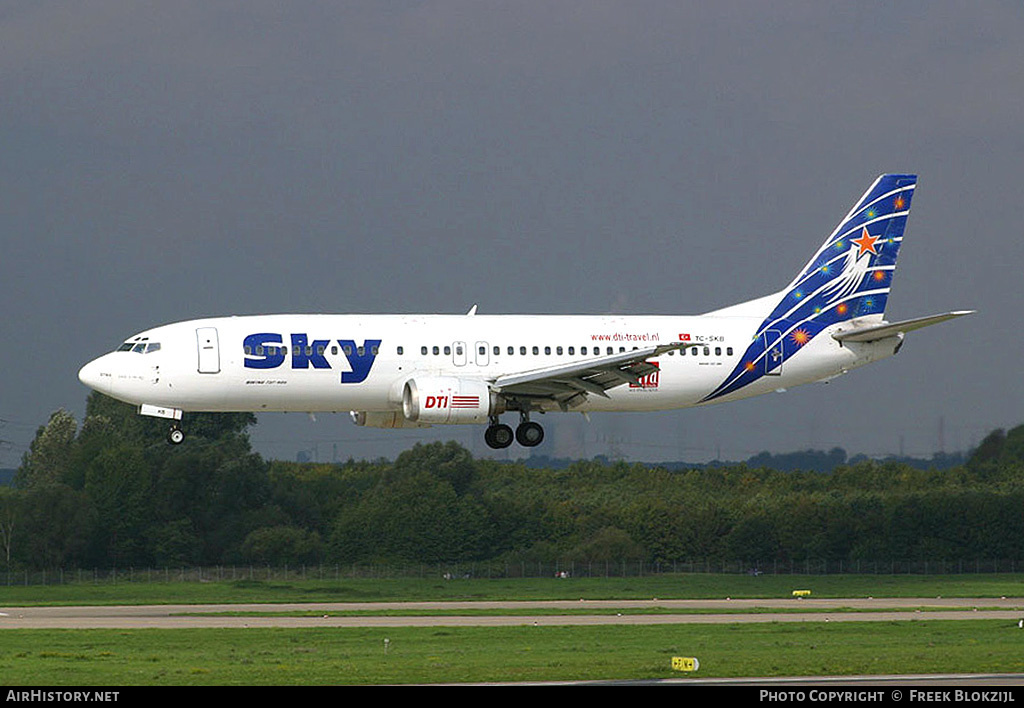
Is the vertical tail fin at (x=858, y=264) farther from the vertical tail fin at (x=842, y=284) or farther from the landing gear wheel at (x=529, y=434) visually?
the landing gear wheel at (x=529, y=434)

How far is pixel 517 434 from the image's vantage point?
186 feet

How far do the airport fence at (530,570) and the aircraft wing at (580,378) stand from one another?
30.1m

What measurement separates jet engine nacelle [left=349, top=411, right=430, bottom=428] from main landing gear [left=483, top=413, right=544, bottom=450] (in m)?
2.92

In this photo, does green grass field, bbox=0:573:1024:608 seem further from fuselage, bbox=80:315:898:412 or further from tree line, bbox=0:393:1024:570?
fuselage, bbox=80:315:898:412

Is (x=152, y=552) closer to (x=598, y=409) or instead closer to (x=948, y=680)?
(x=598, y=409)

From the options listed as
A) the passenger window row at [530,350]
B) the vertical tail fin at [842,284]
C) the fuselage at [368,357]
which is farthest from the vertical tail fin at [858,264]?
the passenger window row at [530,350]

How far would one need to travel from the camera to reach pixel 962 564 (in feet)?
290

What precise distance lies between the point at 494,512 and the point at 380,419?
3727cm

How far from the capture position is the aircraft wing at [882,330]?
179 ft

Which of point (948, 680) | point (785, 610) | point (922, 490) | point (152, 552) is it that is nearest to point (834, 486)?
point (922, 490)

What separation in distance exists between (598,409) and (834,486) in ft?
141

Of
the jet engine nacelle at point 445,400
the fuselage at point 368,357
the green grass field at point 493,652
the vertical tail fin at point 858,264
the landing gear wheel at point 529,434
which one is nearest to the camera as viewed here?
the green grass field at point 493,652

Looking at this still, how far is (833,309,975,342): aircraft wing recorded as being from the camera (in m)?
54.4

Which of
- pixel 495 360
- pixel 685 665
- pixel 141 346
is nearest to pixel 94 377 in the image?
pixel 141 346
